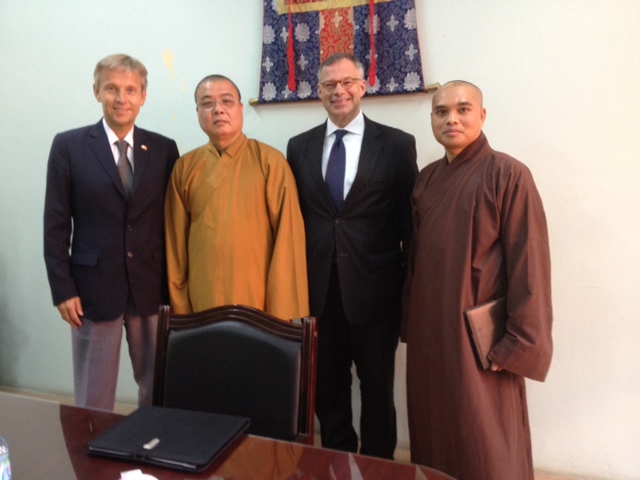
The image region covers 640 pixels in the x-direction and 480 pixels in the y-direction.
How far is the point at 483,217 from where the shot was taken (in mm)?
1564

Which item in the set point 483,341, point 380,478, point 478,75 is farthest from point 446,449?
point 478,75

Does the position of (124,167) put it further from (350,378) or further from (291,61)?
(350,378)

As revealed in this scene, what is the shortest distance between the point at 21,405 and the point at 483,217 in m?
1.26

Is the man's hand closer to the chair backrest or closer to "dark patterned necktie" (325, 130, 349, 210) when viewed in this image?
the chair backrest

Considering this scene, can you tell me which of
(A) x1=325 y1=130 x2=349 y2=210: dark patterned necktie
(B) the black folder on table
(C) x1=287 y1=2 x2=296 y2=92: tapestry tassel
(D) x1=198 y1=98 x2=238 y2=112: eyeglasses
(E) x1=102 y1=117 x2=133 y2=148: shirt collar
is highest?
(C) x1=287 y1=2 x2=296 y2=92: tapestry tassel

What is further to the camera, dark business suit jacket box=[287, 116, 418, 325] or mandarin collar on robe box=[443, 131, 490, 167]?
dark business suit jacket box=[287, 116, 418, 325]

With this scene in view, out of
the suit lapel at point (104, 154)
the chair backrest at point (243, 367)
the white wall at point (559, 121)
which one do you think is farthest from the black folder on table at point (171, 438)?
the white wall at point (559, 121)

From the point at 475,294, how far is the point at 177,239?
1066mm

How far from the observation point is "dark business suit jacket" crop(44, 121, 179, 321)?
6.26ft

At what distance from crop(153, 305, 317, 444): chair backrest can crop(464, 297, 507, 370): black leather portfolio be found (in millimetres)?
529

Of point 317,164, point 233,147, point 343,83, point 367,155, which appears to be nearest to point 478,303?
point 367,155

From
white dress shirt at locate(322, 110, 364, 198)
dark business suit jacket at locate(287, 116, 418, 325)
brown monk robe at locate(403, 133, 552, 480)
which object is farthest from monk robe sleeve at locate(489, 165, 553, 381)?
white dress shirt at locate(322, 110, 364, 198)

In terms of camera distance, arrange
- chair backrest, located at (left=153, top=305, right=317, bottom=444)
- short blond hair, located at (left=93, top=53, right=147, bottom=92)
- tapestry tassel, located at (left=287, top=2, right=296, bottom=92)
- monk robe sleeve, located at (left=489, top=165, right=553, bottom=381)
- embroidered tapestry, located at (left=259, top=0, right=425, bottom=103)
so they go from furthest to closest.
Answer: tapestry tassel, located at (left=287, top=2, right=296, bottom=92)
embroidered tapestry, located at (left=259, top=0, right=425, bottom=103)
short blond hair, located at (left=93, top=53, right=147, bottom=92)
monk robe sleeve, located at (left=489, top=165, right=553, bottom=381)
chair backrest, located at (left=153, top=305, right=317, bottom=444)

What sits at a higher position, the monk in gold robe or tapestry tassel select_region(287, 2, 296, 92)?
tapestry tassel select_region(287, 2, 296, 92)
